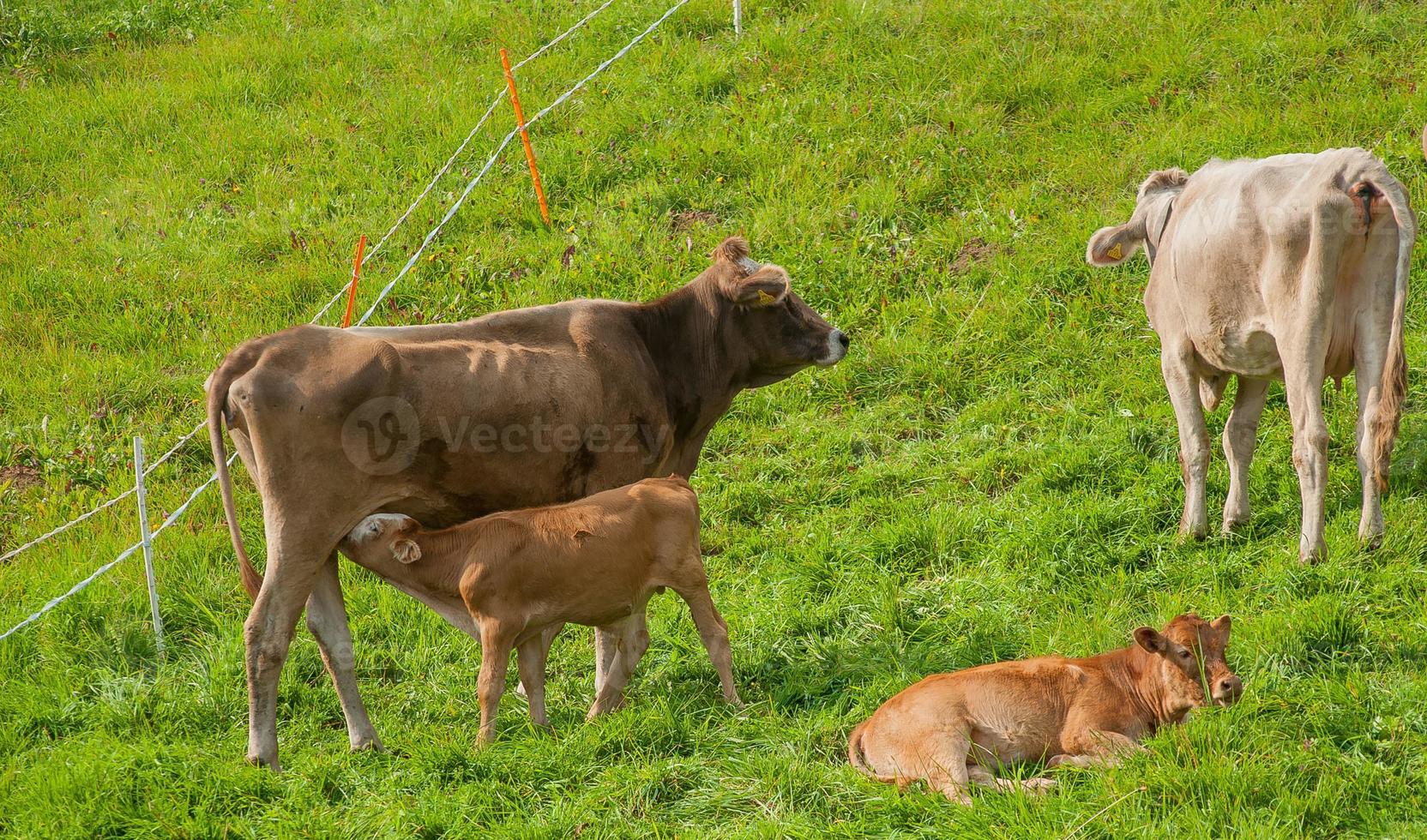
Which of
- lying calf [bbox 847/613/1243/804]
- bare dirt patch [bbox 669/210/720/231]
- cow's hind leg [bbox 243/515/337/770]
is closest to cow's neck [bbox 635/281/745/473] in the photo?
cow's hind leg [bbox 243/515/337/770]

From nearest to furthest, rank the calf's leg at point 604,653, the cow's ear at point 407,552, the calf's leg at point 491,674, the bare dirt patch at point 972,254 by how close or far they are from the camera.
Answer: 1. the calf's leg at point 491,674
2. the cow's ear at point 407,552
3. the calf's leg at point 604,653
4. the bare dirt patch at point 972,254

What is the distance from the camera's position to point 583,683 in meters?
8.07

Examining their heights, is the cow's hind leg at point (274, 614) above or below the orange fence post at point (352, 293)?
below

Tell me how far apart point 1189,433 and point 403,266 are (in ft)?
25.1

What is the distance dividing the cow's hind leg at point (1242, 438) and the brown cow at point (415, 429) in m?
3.14

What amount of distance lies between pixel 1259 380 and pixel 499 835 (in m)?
5.48

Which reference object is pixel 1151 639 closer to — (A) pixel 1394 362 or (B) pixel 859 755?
(B) pixel 859 755

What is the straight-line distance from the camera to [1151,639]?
611cm

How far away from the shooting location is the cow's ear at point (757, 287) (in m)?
8.85

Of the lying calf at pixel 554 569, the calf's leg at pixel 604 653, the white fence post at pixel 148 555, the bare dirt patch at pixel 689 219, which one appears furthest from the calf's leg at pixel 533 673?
the bare dirt patch at pixel 689 219

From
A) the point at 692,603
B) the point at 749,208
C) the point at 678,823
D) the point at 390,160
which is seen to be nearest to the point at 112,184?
the point at 390,160

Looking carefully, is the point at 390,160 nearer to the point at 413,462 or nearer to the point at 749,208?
the point at 749,208

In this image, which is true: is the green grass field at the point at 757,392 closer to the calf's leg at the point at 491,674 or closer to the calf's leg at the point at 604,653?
the calf's leg at the point at 491,674

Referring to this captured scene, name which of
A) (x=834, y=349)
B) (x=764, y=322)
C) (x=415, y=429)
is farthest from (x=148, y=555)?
(x=834, y=349)
